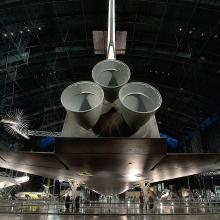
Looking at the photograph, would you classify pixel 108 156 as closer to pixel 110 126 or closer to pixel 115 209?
pixel 110 126

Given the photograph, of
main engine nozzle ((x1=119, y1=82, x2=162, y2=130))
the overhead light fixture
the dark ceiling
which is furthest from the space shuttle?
the dark ceiling

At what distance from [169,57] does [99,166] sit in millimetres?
19808

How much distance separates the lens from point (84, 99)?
452cm

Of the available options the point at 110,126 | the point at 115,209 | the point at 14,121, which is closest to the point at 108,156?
the point at 110,126

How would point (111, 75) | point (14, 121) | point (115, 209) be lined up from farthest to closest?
point (14, 121) < point (115, 209) < point (111, 75)

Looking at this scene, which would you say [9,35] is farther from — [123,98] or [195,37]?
[123,98]

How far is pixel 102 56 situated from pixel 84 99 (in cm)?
2018

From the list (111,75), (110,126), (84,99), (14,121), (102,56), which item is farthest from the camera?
(102,56)

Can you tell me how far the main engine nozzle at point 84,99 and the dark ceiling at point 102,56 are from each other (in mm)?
15209

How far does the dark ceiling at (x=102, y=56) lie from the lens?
18.4 meters

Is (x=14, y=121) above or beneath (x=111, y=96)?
above

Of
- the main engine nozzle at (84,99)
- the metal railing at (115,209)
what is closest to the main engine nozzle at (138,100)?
the main engine nozzle at (84,99)

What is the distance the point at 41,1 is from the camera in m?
17.5

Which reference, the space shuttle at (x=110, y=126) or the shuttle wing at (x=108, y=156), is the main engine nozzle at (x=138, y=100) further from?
the shuttle wing at (x=108, y=156)
